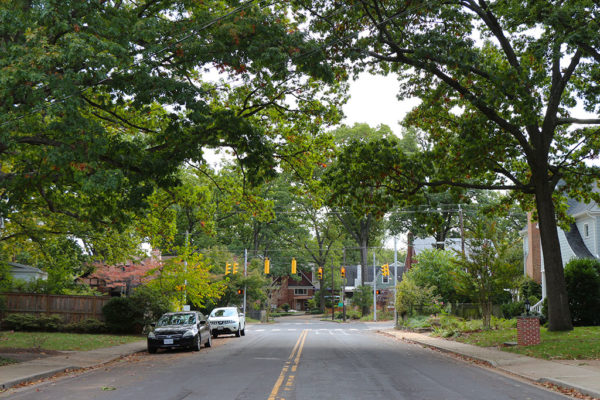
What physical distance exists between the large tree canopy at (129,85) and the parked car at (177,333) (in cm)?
530

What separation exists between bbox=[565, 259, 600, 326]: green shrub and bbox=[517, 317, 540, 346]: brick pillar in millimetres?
8114

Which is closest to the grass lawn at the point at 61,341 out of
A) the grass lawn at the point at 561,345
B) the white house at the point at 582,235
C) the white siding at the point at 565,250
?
the grass lawn at the point at 561,345

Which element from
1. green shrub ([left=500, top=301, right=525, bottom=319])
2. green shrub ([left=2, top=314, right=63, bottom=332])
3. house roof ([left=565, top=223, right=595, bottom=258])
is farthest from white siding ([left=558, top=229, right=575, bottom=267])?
green shrub ([left=2, top=314, right=63, bottom=332])

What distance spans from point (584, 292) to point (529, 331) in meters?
8.55

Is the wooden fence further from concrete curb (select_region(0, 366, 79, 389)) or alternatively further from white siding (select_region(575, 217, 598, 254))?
white siding (select_region(575, 217, 598, 254))

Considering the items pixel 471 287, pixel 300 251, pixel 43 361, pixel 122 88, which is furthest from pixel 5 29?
pixel 300 251

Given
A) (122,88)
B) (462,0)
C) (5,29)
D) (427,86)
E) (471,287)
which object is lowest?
(471,287)

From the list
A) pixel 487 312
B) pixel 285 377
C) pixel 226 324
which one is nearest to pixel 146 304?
pixel 226 324

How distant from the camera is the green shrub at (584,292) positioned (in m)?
24.6

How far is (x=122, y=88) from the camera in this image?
13.7 meters

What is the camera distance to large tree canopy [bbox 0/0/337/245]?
12.0 meters

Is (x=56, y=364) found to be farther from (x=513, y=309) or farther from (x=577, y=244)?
(x=577, y=244)

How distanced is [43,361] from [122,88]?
25.9 feet

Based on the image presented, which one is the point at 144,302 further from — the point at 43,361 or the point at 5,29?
the point at 5,29
